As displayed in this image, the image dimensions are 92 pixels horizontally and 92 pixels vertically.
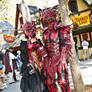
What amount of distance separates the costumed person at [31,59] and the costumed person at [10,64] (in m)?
4.81

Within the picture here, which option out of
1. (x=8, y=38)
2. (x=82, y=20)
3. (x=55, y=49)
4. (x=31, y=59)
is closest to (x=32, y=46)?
(x=31, y=59)

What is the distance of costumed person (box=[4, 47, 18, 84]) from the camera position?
8.59 m

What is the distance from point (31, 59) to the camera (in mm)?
3896

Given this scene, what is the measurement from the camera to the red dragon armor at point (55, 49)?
3520 millimetres

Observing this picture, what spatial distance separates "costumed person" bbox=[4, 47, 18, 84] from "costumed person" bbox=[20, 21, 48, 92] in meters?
4.81

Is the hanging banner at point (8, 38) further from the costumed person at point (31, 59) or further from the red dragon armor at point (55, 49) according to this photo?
the red dragon armor at point (55, 49)

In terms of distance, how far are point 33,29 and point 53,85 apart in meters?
1.45

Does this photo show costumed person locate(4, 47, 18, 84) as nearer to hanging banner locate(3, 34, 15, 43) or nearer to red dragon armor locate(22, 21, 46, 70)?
red dragon armor locate(22, 21, 46, 70)

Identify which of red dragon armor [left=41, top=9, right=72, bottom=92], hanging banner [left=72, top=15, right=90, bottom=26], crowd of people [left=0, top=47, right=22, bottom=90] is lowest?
crowd of people [left=0, top=47, right=22, bottom=90]

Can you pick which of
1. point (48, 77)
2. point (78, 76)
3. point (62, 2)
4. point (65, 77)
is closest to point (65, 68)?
point (65, 77)

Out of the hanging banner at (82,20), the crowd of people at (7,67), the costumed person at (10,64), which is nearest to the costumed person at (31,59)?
the crowd of people at (7,67)

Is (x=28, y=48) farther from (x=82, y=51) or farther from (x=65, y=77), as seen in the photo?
(x=82, y=51)

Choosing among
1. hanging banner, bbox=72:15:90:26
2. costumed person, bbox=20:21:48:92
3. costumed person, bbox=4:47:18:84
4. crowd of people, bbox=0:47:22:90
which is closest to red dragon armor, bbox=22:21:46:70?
costumed person, bbox=20:21:48:92

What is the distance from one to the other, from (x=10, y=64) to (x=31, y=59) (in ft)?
17.2
